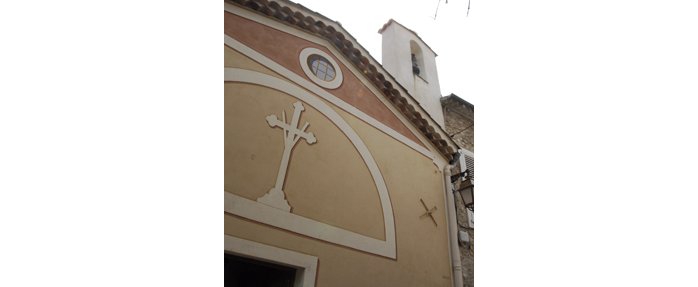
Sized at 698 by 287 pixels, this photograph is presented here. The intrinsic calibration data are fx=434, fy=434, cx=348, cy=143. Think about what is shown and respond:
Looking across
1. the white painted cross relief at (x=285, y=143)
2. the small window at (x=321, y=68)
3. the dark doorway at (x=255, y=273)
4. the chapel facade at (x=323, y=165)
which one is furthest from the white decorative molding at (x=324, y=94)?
the dark doorway at (x=255, y=273)

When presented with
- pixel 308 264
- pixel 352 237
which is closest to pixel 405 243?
pixel 352 237

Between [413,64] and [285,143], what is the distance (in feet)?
18.1

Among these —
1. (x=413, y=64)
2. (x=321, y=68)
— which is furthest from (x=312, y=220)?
(x=413, y=64)

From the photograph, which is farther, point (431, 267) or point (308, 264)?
point (431, 267)

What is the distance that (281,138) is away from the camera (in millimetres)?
4227

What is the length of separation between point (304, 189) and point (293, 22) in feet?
6.42

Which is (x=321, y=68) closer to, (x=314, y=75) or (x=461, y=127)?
(x=314, y=75)

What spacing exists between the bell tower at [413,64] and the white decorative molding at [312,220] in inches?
133

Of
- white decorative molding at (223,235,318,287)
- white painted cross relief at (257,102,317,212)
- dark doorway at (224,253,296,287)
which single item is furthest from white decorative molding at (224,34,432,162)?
dark doorway at (224,253,296,287)

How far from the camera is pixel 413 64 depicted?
29.9 ft

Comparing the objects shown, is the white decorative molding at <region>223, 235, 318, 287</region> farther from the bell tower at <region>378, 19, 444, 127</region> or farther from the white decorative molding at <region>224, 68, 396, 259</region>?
the bell tower at <region>378, 19, 444, 127</region>

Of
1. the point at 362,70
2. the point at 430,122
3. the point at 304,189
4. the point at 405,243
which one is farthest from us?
the point at 430,122
